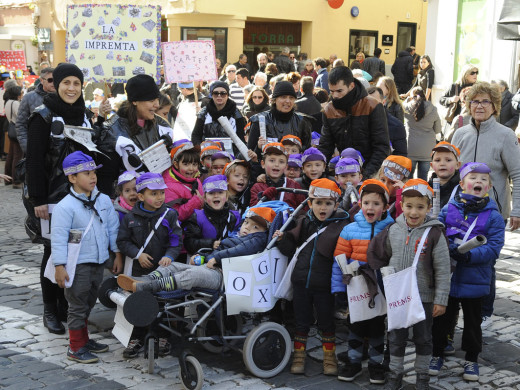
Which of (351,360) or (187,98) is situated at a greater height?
(187,98)

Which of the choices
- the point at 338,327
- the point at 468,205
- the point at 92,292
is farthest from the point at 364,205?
the point at 92,292

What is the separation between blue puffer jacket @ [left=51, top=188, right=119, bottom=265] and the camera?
569 centimetres

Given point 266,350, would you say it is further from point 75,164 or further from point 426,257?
point 75,164

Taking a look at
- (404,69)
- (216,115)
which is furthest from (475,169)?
(404,69)

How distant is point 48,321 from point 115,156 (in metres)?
1.64

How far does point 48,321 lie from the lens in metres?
6.43

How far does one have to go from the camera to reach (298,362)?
5.58 m

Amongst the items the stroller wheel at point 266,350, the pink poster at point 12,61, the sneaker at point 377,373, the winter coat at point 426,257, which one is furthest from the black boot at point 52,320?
the pink poster at point 12,61

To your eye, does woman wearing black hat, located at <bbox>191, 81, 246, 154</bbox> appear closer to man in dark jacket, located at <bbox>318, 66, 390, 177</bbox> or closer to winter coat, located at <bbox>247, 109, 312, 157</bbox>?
winter coat, located at <bbox>247, 109, 312, 157</bbox>

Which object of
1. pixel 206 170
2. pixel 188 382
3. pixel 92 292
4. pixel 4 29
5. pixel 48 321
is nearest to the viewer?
pixel 188 382

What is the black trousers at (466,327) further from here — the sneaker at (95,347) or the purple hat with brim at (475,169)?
the sneaker at (95,347)

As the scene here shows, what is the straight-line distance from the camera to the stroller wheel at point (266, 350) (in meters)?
5.39

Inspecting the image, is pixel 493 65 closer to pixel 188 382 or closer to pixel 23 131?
pixel 23 131

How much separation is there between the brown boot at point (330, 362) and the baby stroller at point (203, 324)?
29cm
